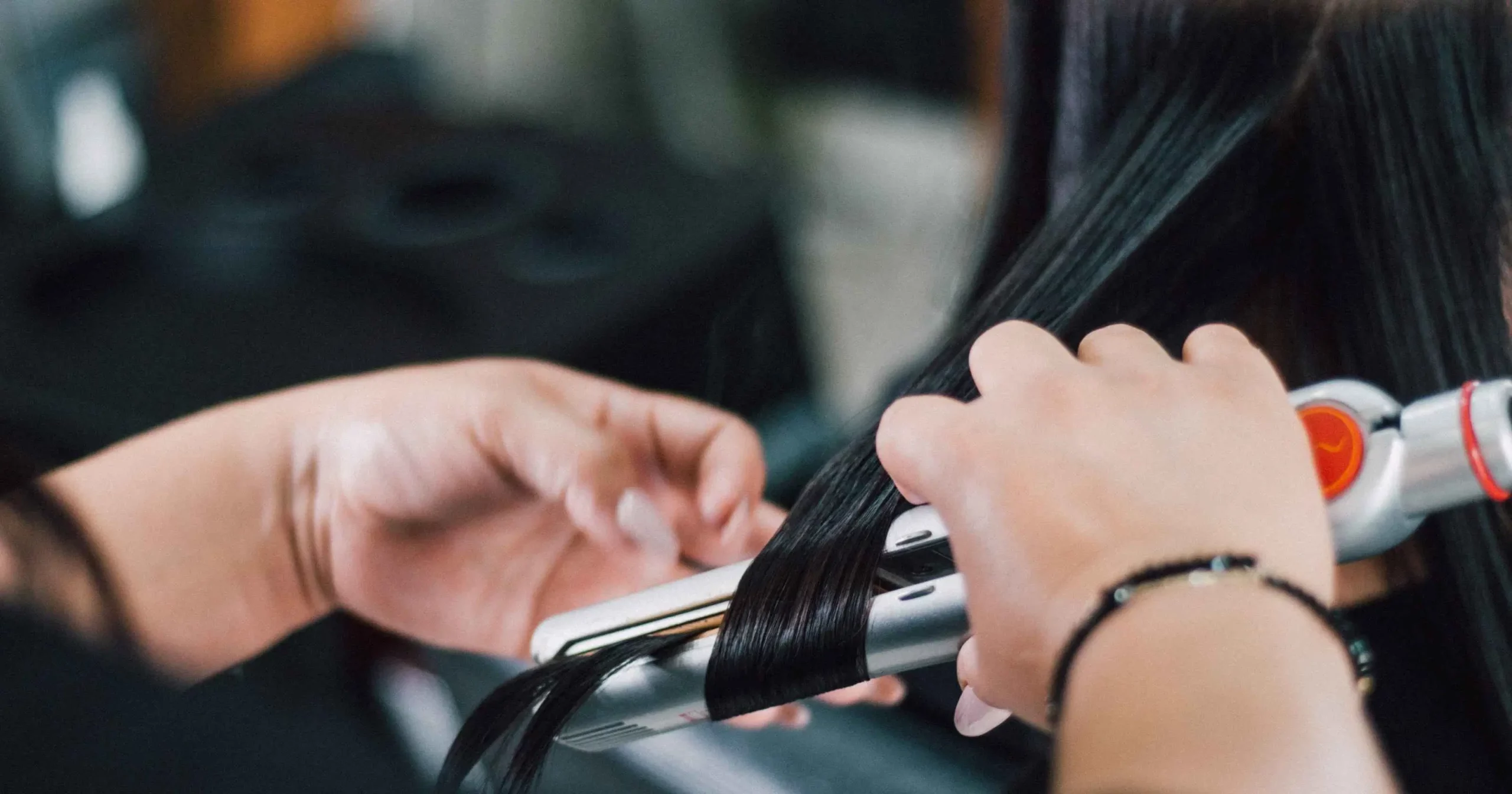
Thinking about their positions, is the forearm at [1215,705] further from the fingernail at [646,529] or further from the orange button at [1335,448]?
the fingernail at [646,529]

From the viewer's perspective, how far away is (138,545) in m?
0.39

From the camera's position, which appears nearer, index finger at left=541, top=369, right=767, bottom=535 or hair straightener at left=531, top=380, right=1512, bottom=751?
hair straightener at left=531, top=380, right=1512, bottom=751

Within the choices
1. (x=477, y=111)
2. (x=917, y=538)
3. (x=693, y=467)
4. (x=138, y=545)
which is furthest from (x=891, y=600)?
(x=477, y=111)

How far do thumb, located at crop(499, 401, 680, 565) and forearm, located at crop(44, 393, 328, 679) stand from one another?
8cm

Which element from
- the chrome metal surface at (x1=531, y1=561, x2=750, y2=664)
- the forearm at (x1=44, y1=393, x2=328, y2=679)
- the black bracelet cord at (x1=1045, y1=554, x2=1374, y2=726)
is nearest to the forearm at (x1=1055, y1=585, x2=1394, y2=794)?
the black bracelet cord at (x1=1045, y1=554, x2=1374, y2=726)

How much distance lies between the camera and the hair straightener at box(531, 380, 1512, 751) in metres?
0.27

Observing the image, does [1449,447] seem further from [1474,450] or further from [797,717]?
[797,717]

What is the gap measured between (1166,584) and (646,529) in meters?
0.18

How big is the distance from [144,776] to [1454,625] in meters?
0.38

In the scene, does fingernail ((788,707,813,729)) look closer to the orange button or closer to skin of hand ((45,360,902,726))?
skin of hand ((45,360,902,726))

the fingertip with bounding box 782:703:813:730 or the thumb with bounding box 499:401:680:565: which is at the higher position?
the thumb with bounding box 499:401:680:565

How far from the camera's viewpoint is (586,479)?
39cm

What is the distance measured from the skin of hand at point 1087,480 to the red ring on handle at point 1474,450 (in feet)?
0.11

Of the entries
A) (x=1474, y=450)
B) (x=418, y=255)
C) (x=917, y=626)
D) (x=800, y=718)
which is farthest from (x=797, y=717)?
(x=418, y=255)
